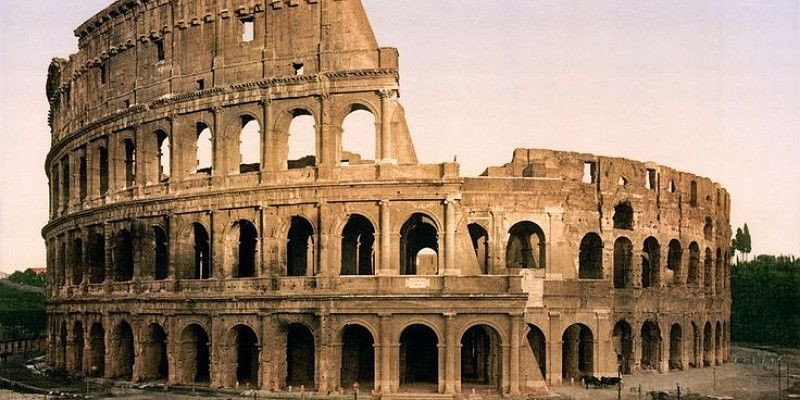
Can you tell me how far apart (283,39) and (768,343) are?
48657mm

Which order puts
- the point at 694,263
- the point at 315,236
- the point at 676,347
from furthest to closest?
1. the point at 694,263
2. the point at 676,347
3. the point at 315,236

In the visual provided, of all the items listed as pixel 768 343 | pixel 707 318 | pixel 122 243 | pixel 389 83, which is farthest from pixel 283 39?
pixel 768 343

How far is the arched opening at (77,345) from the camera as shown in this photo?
38.8m

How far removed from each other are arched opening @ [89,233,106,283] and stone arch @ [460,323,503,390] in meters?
17.4

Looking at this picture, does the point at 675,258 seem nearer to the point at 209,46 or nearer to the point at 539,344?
the point at 539,344

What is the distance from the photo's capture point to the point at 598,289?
3578 centimetres

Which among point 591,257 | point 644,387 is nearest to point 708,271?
point 591,257

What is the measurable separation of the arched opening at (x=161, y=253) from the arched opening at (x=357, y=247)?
7.51 meters

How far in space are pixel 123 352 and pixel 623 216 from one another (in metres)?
24.1

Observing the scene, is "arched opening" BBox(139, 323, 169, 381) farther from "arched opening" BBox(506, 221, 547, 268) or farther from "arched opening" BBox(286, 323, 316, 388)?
"arched opening" BBox(506, 221, 547, 268)

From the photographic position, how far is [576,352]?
1427 inches

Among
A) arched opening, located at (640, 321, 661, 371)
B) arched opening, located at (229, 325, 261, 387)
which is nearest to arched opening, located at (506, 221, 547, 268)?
arched opening, located at (640, 321, 661, 371)

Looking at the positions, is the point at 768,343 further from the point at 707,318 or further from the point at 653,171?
the point at 653,171

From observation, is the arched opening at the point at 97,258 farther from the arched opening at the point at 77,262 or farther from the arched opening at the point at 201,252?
the arched opening at the point at 201,252
